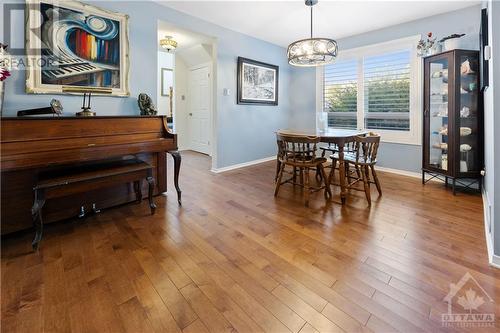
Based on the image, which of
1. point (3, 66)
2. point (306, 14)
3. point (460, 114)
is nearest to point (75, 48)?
point (3, 66)

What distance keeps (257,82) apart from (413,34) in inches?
103

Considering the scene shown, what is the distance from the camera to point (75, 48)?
2576mm

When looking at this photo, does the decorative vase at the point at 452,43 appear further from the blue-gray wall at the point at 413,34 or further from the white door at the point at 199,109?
the white door at the point at 199,109

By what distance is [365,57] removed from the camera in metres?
4.50

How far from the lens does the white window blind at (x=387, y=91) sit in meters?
4.09

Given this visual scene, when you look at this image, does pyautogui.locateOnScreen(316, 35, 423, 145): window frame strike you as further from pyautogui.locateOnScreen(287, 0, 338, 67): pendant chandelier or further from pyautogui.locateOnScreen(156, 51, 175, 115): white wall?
pyautogui.locateOnScreen(156, 51, 175, 115): white wall

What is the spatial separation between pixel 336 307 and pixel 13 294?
176 centimetres

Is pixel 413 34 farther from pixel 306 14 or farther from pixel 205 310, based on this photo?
pixel 205 310

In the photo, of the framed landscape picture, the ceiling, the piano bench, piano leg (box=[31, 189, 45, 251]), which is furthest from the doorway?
piano leg (box=[31, 189, 45, 251])

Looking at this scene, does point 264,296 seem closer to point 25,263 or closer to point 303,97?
point 25,263

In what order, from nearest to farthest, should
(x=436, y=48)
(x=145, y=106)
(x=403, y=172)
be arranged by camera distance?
(x=145, y=106), (x=436, y=48), (x=403, y=172)

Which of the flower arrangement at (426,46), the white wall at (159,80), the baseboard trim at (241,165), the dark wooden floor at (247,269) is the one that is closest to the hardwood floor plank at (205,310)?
the dark wooden floor at (247,269)

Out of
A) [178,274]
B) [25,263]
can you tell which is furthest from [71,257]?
[178,274]

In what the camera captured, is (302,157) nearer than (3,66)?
No
